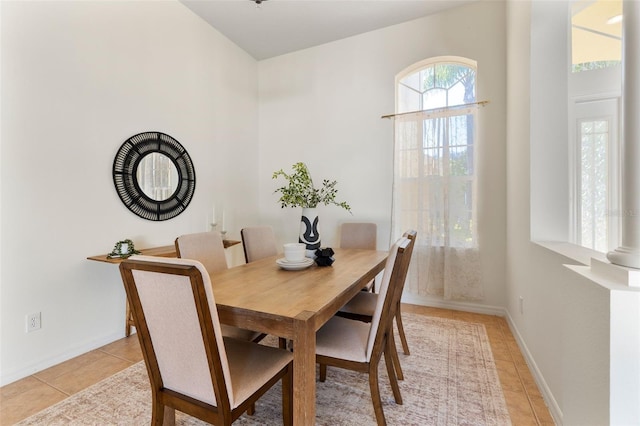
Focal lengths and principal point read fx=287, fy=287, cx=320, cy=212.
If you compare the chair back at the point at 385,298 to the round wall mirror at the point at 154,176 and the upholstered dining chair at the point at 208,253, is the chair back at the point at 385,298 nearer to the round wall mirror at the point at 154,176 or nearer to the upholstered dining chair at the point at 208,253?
the upholstered dining chair at the point at 208,253

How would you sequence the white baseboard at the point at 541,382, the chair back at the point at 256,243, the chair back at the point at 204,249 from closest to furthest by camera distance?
the white baseboard at the point at 541,382, the chair back at the point at 204,249, the chair back at the point at 256,243

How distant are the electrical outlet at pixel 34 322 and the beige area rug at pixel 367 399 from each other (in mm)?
642

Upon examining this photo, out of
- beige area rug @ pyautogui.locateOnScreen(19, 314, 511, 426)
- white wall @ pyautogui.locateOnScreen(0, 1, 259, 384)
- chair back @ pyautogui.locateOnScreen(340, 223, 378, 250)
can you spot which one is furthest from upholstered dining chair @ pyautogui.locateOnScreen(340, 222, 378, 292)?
white wall @ pyautogui.locateOnScreen(0, 1, 259, 384)

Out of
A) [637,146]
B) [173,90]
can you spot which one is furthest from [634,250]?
[173,90]

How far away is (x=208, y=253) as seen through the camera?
1892 millimetres

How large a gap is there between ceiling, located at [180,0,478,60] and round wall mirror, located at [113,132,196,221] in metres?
1.53

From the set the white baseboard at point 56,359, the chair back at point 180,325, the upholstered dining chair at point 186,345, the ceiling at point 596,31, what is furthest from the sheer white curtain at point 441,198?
the white baseboard at point 56,359

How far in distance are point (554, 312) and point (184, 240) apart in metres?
2.13

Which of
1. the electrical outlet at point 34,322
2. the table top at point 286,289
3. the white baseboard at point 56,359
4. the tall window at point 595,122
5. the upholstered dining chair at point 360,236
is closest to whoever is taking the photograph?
the table top at point 286,289

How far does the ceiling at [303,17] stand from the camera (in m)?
2.96

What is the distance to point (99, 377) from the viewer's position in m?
1.90

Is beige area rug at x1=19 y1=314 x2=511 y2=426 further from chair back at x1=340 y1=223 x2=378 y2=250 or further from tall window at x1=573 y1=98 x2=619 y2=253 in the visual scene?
tall window at x1=573 y1=98 x2=619 y2=253

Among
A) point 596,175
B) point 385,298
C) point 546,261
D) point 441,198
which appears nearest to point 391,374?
point 385,298

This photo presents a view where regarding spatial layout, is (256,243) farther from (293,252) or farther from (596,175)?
(596,175)
